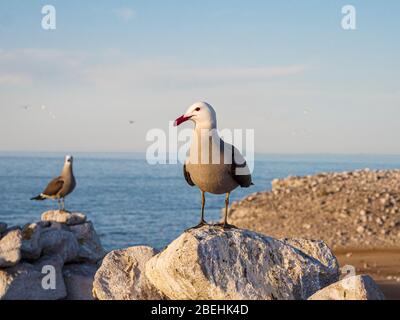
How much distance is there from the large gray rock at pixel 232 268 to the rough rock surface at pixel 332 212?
17.1 meters

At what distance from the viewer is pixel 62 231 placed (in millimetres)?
14969

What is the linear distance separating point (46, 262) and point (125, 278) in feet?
14.8

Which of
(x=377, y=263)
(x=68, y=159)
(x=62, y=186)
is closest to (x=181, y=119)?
(x=62, y=186)

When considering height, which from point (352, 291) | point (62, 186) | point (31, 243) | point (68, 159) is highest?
point (68, 159)

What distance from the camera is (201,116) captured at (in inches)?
340

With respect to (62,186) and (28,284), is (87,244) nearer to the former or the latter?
(28,284)

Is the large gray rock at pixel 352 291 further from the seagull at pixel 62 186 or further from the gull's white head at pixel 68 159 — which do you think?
the gull's white head at pixel 68 159

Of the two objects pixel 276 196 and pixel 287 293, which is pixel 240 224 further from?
pixel 287 293

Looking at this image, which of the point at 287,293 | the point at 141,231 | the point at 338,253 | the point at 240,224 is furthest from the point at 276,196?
the point at 287,293

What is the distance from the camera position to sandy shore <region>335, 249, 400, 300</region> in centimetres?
1913

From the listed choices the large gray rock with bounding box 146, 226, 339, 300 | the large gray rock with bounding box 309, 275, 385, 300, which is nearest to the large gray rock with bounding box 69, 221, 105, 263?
the large gray rock with bounding box 146, 226, 339, 300

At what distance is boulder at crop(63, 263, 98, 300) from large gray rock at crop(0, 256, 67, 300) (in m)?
0.36

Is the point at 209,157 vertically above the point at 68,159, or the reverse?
the point at 209,157

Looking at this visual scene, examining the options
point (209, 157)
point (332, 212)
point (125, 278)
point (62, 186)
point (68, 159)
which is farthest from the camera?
point (332, 212)
